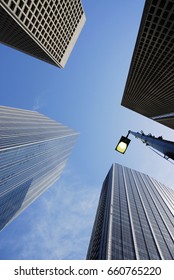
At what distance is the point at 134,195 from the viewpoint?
176875 mm

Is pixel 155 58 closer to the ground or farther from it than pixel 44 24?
farther from it

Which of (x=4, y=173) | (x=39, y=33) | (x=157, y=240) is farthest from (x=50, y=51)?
(x=157, y=240)

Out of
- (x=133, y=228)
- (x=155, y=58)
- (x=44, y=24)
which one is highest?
(x=155, y=58)

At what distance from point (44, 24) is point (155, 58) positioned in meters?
38.0

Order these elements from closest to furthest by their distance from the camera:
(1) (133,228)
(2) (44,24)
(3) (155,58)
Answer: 1. (3) (155,58)
2. (2) (44,24)
3. (1) (133,228)

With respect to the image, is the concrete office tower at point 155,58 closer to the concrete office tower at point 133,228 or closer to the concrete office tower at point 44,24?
the concrete office tower at point 44,24

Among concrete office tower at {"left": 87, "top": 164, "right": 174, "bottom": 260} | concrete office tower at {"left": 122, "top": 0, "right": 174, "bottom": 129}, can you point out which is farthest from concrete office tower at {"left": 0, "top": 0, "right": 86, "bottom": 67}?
concrete office tower at {"left": 87, "top": 164, "right": 174, "bottom": 260}

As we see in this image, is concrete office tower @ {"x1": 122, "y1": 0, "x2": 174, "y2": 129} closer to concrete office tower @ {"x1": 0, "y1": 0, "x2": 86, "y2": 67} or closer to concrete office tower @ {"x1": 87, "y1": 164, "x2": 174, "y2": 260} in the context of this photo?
concrete office tower @ {"x1": 0, "y1": 0, "x2": 86, "y2": 67}

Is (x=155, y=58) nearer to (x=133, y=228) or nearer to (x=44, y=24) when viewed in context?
(x=44, y=24)

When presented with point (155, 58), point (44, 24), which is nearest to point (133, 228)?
point (155, 58)

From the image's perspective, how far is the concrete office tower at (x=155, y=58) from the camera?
42750 millimetres

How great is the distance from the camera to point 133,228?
11919cm

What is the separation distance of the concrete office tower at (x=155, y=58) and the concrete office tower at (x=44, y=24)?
101 feet
